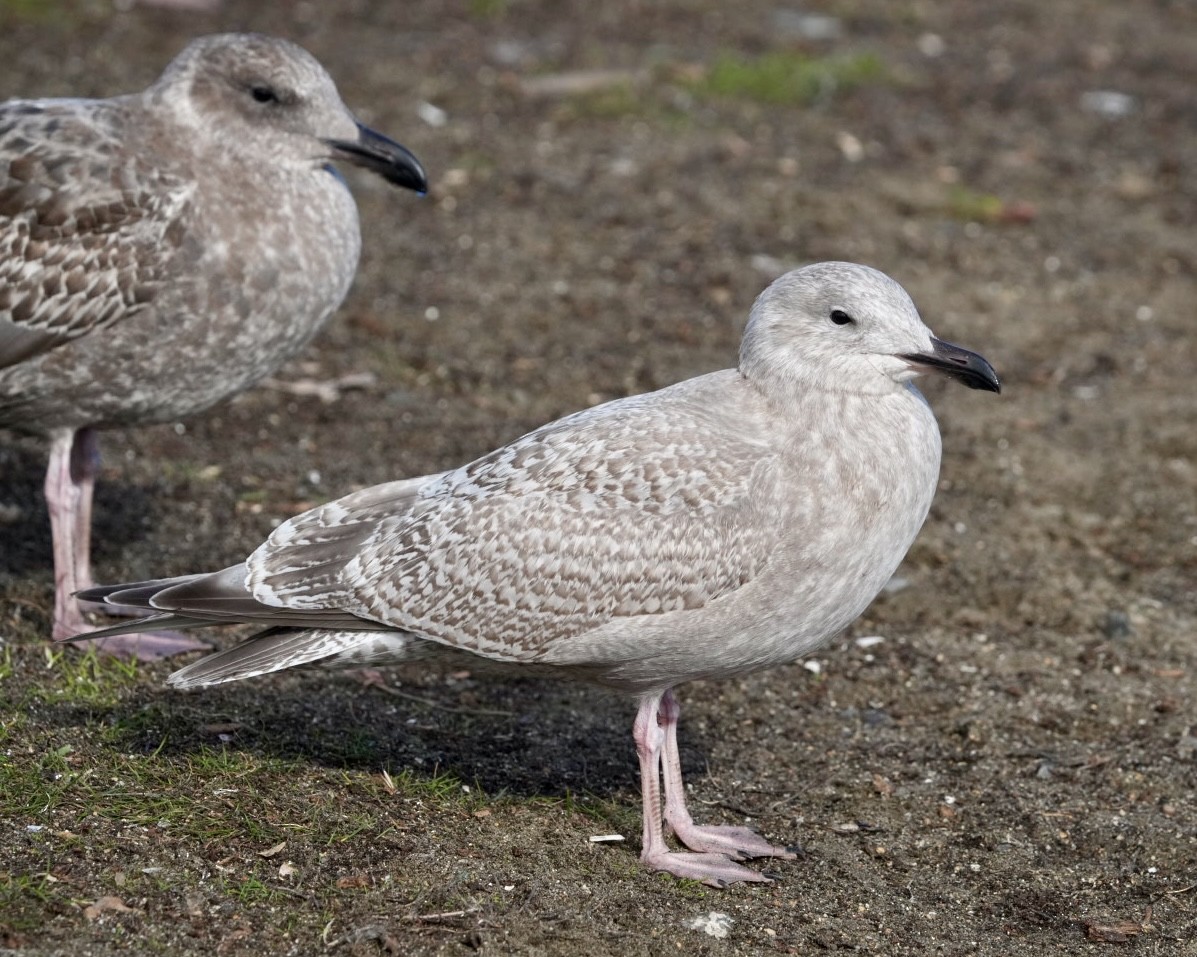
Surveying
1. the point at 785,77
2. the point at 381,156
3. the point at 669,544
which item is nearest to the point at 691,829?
the point at 669,544

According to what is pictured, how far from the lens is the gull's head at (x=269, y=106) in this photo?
6352 millimetres

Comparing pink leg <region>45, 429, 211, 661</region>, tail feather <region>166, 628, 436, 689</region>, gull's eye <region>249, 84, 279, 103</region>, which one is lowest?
pink leg <region>45, 429, 211, 661</region>

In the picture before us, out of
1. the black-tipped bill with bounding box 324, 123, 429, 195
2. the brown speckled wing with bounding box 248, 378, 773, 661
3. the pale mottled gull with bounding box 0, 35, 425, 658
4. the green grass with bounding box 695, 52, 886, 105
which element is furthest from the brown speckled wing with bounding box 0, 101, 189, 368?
the green grass with bounding box 695, 52, 886, 105

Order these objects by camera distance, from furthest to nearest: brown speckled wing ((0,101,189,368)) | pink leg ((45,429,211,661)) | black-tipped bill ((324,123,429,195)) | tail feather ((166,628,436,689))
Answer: black-tipped bill ((324,123,429,195)), pink leg ((45,429,211,661)), brown speckled wing ((0,101,189,368)), tail feather ((166,628,436,689))

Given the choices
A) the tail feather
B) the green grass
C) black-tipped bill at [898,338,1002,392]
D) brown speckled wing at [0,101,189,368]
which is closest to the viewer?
black-tipped bill at [898,338,1002,392]

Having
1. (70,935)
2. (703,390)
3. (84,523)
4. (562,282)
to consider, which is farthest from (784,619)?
(562,282)

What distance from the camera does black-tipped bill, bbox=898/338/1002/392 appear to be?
4875 mm

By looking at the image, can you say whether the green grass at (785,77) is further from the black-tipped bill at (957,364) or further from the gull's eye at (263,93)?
the black-tipped bill at (957,364)

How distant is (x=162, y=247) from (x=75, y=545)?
4.10 ft

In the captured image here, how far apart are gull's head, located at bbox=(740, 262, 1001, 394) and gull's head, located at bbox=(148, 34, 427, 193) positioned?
2.09 meters

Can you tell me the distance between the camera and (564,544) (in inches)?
191

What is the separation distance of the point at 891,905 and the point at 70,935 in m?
2.37

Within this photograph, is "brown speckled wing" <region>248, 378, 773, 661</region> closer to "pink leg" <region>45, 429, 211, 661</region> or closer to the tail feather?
the tail feather

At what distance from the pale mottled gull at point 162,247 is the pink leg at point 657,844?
213 cm
